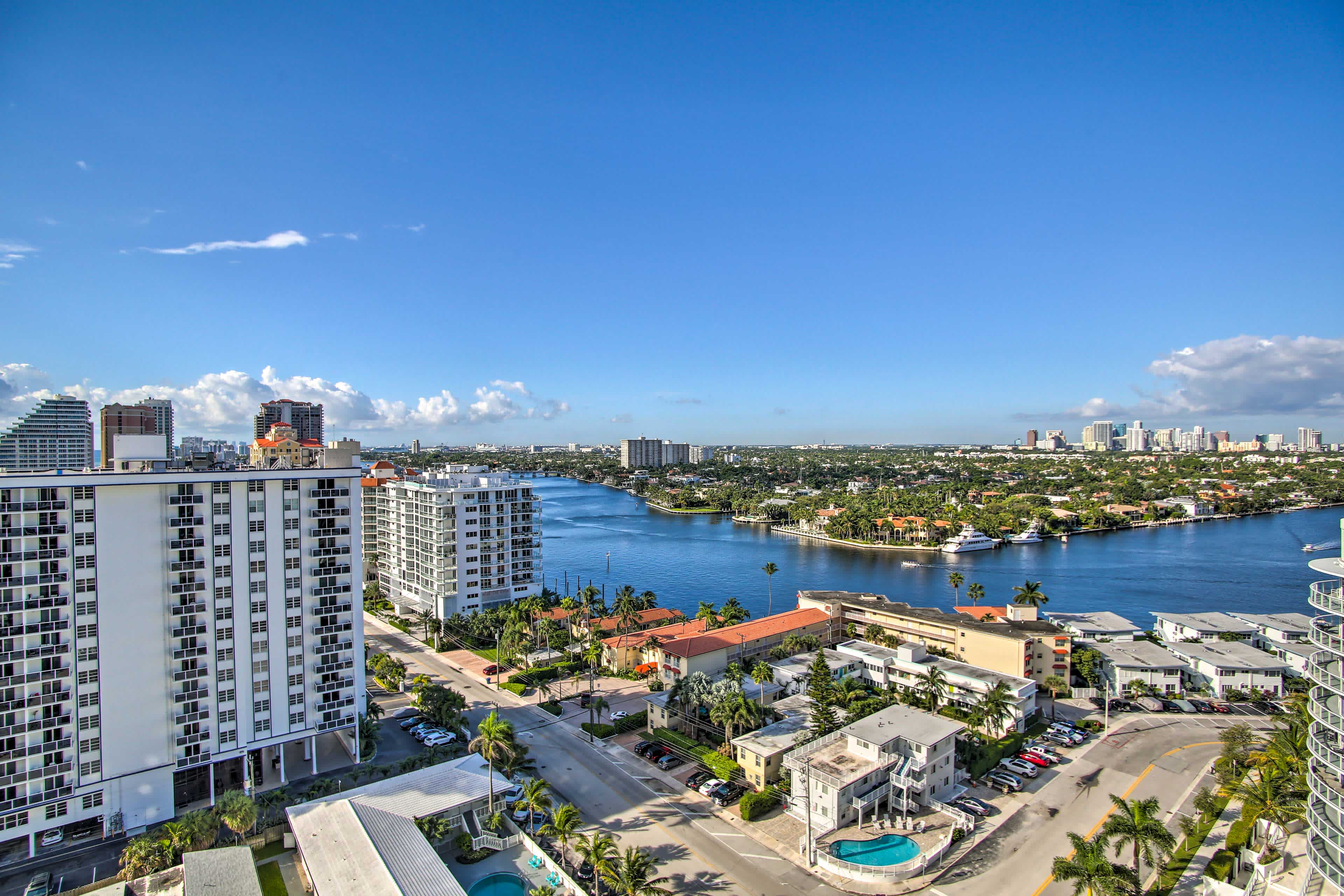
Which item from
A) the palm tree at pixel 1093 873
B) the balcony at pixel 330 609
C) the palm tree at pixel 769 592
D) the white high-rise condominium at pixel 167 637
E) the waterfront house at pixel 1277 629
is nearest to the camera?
the palm tree at pixel 1093 873

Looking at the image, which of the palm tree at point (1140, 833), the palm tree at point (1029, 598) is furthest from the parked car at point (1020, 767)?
the palm tree at point (1029, 598)

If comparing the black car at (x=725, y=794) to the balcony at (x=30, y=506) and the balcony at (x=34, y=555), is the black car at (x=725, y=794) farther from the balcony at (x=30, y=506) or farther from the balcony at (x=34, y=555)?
the balcony at (x=30, y=506)

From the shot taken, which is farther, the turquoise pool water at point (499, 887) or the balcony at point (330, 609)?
the balcony at point (330, 609)

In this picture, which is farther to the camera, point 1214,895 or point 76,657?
point 76,657

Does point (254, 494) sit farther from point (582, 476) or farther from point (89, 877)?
point (582, 476)

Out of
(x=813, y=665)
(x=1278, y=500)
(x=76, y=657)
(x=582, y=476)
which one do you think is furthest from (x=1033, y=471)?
(x=76, y=657)
